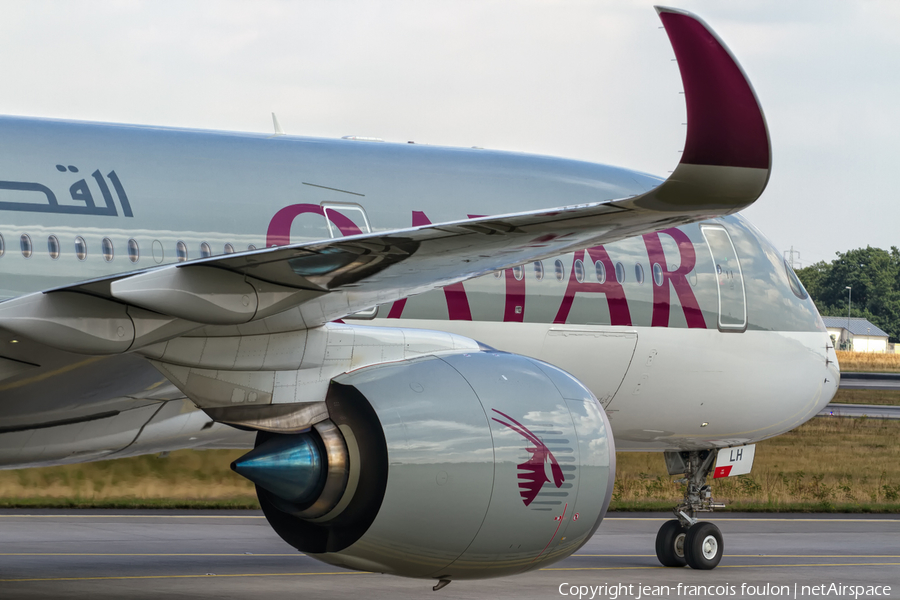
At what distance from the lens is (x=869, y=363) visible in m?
80.6

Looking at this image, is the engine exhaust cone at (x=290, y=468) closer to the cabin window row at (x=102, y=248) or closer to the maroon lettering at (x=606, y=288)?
the cabin window row at (x=102, y=248)

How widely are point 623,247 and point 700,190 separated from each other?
5.91 meters

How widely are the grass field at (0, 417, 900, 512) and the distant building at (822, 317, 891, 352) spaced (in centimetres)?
9384

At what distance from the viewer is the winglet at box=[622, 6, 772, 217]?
4305mm

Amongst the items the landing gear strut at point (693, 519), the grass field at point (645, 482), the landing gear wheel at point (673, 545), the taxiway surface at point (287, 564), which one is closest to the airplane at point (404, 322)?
the landing gear strut at point (693, 519)

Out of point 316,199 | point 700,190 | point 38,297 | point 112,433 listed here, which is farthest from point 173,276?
point 316,199

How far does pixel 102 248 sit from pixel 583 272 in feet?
13.7

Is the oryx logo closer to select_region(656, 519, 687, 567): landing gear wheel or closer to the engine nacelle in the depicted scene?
the engine nacelle

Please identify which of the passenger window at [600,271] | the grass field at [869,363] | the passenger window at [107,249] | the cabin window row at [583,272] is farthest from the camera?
the grass field at [869,363]

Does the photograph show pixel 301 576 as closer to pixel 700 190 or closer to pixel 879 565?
pixel 879 565

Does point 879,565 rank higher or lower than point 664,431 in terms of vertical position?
lower

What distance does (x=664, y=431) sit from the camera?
10.6 meters

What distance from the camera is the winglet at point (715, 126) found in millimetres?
4305

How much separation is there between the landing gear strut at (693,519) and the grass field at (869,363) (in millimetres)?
64741
